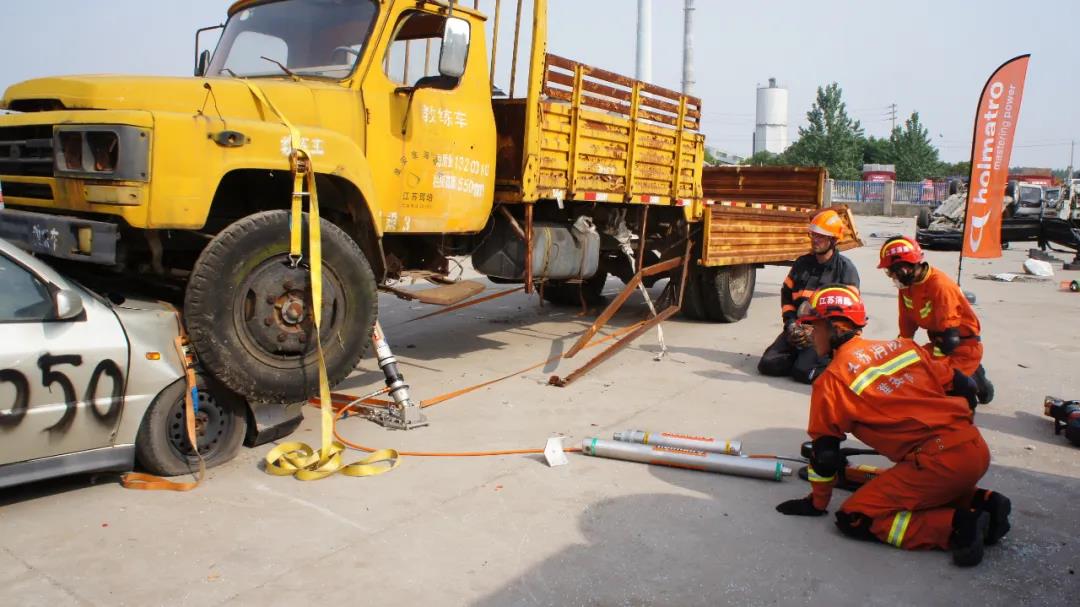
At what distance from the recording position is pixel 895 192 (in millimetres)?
38875

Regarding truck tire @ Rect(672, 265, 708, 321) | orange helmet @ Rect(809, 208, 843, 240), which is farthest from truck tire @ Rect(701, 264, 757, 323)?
orange helmet @ Rect(809, 208, 843, 240)

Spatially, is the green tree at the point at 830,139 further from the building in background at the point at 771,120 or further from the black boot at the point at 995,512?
the black boot at the point at 995,512


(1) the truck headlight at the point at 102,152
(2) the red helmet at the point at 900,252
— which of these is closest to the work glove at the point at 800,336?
(2) the red helmet at the point at 900,252

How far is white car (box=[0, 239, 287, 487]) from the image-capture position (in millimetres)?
3701

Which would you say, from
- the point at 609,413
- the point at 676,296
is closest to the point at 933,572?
the point at 609,413

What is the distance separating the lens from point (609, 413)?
588 centimetres

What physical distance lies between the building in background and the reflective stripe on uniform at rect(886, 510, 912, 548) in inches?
2971

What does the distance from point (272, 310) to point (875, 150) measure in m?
65.6

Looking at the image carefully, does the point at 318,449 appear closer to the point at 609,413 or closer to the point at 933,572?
the point at 609,413

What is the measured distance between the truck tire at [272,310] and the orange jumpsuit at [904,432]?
269cm

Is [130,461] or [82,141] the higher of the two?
[82,141]

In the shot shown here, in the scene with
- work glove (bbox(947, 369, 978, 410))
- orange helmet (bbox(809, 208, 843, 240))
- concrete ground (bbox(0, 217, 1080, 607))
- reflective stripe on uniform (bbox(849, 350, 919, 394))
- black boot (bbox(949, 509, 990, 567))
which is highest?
A: orange helmet (bbox(809, 208, 843, 240))

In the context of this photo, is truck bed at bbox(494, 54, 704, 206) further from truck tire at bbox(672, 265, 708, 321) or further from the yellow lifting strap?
the yellow lifting strap

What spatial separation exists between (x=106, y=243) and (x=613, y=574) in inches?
116
